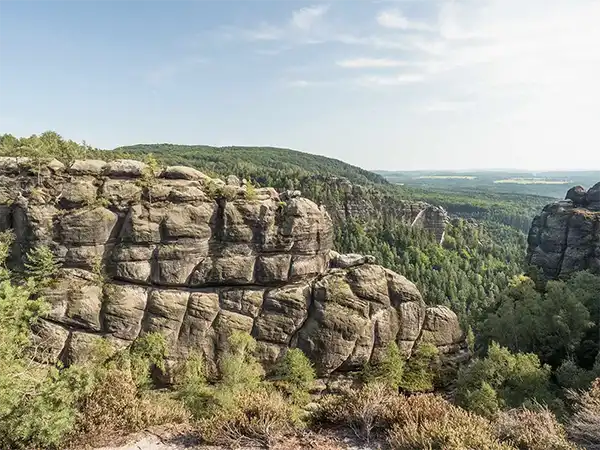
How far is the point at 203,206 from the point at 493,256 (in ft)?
311

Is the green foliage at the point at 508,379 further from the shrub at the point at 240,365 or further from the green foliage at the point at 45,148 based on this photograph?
the green foliage at the point at 45,148

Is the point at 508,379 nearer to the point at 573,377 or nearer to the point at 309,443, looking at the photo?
the point at 573,377

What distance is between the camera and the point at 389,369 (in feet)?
111

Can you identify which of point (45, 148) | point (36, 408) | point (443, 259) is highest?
point (45, 148)

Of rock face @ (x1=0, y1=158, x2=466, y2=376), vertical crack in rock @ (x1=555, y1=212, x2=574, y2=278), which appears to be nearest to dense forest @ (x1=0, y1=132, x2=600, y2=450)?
rock face @ (x1=0, y1=158, x2=466, y2=376)

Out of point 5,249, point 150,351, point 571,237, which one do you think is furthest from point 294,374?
point 571,237

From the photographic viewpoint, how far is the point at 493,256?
4220 inches

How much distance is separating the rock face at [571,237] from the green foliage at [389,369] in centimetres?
3480

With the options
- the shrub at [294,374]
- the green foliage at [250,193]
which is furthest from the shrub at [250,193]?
the shrub at [294,374]

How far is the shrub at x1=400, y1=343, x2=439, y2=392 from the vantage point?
34375mm

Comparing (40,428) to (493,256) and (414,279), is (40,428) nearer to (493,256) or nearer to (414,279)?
(414,279)

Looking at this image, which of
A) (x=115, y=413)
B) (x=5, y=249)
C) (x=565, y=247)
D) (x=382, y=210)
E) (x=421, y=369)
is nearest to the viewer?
(x=115, y=413)

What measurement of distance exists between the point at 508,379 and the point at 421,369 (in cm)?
811

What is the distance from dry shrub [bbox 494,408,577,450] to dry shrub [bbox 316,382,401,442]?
2989mm
